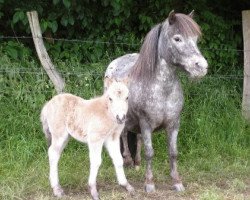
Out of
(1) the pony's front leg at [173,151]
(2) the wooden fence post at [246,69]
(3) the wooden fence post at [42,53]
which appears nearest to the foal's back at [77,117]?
(1) the pony's front leg at [173,151]

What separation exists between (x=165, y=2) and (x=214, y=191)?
14.9 ft

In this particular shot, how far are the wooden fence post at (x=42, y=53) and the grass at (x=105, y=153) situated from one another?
15 centimetres

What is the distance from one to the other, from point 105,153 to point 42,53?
5.85 ft

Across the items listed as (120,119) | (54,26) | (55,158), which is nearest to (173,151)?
(120,119)

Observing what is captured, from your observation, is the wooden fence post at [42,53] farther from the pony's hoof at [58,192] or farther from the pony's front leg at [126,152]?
the pony's hoof at [58,192]

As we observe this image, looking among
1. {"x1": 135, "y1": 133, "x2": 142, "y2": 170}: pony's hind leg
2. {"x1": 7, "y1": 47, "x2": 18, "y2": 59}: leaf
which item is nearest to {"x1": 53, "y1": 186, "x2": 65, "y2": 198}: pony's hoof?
Answer: {"x1": 135, "y1": 133, "x2": 142, "y2": 170}: pony's hind leg

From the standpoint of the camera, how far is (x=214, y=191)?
17.5 ft

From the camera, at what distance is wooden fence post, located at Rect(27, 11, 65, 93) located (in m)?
7.30

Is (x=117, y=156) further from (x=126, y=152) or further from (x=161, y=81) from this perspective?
(x=126, y=152)

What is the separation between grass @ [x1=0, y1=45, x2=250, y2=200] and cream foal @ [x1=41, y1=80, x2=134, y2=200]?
1.00ft

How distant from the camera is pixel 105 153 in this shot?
22.5 feet

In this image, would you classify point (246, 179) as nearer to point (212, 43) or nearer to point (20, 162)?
point (20, 162)

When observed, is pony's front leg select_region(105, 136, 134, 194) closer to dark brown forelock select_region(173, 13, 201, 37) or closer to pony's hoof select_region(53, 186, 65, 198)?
pony's hoof select_region(53, 186, 65, 198)

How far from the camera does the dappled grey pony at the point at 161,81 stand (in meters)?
5.23
